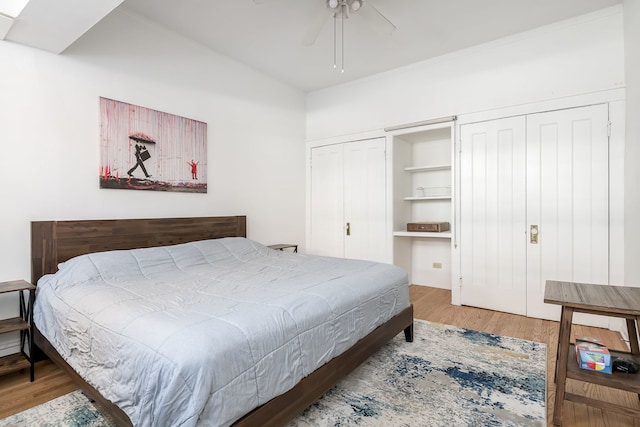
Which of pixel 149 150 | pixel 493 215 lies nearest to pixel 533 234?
pixel 493 215

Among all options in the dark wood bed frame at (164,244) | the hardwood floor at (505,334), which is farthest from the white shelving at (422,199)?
the dark wood bed frame at (164,244)

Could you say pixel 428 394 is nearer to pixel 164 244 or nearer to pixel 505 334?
pixel 505 334

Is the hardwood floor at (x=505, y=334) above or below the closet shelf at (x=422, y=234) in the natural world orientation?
below

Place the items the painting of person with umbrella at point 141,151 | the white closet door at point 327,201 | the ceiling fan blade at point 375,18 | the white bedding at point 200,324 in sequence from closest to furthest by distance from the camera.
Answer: the white bedding at point 200,324 < the ceiling fan blade at point 375,18 < the painting of person with umbrella at point 141,151 < the white closet door at point 327,201

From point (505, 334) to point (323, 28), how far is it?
341 cm

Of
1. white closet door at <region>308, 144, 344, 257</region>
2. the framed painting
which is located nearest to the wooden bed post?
the framed painting

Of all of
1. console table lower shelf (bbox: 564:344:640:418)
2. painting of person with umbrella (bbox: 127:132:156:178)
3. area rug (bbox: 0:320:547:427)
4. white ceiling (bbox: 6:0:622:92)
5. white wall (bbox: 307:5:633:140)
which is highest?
white ceiling (bbox: 6:0:622:92)

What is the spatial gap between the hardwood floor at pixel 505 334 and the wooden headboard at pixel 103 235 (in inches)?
27.7

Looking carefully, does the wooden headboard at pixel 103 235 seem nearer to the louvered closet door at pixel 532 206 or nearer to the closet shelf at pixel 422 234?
the closet shelf at pixel 422 234

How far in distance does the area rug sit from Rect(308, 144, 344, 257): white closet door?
7.83ft

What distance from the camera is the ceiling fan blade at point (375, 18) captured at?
2557 millimetres

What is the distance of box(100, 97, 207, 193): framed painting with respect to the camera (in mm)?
2861

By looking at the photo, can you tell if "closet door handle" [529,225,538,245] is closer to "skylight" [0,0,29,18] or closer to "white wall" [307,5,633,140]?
"white wall" [307,5,633,140]

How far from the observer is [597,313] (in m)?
1.58
